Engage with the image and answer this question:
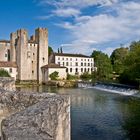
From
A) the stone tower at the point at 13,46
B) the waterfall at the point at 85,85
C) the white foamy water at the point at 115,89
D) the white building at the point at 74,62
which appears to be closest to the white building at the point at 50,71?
the stone tower at the point at 13,46

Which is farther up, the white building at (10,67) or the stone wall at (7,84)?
the white building at (10,67)

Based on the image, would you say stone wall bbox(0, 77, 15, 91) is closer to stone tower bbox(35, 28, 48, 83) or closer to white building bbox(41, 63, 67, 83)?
white building bbox(41, 63, 67, 83)

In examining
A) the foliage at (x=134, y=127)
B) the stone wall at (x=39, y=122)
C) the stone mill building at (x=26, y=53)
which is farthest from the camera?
the stone mill building at (x=26, y=53)

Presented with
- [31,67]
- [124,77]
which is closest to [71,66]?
[31,67]

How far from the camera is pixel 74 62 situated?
95.5 meters

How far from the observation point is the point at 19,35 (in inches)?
2827

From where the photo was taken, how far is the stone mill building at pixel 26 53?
235ft

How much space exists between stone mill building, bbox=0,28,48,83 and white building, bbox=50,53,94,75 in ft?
55.4

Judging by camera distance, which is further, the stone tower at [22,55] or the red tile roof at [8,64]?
the stone tower at [22,55]

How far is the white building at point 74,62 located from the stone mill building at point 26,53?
16.9m

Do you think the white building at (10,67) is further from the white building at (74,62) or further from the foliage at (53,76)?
the white building at (74,62)

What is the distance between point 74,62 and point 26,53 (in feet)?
85.3

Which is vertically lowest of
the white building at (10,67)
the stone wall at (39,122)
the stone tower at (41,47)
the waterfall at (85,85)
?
the waterfall at (85,85)

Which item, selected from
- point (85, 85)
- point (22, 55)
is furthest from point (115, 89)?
point (22, 55)
